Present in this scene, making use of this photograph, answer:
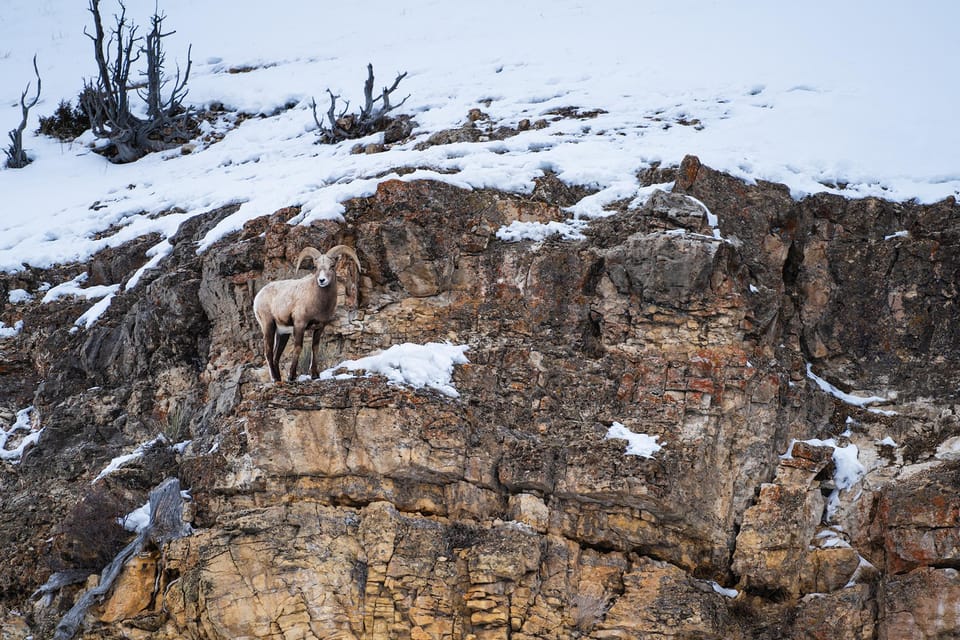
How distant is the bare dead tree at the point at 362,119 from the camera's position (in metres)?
23.3

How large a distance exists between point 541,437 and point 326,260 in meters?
3.65

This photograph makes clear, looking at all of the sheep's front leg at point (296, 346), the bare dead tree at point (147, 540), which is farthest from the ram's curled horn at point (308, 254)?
the bare dead tree at point (147, 540)

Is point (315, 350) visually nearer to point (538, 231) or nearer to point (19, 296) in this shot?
point (538, 231)

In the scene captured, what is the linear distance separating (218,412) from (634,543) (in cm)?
600

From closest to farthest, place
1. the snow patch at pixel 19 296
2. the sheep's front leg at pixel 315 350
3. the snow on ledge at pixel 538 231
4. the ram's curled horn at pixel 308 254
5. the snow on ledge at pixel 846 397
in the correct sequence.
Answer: the sheep's front leg at pixel 315 350
the ram's curled horn at pixel 308 254
the snow on ledge at pixel 846 397
the snow on ledge at pixel 538 231
the snow patch at pixel 19 296

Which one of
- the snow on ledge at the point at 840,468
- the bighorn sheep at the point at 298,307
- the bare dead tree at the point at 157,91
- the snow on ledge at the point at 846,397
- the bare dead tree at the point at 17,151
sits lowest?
the snow on ledge at the point at 840,468

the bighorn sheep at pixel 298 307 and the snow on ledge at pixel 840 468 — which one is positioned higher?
the bighorn sheep at pixel 298 307

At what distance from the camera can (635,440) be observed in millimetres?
14945

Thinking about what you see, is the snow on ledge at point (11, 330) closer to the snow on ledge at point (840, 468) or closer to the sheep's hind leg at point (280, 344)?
the sheep's hind leg at point (280, 344)

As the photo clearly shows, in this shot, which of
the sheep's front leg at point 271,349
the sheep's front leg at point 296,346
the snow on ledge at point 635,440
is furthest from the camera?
the sheep's front leg at point 271,349

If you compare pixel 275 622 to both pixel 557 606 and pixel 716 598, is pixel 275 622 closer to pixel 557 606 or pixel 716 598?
pixel 557 606

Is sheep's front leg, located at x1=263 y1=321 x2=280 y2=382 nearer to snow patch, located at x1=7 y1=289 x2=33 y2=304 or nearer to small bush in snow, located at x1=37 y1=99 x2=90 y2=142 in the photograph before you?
snow patch, located at x1=7 y1=289 x2=33 y2=304

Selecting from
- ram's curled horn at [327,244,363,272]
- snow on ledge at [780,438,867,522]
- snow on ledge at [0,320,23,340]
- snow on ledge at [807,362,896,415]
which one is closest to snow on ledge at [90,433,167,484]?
ram's curled horn at [327,244,363,272]

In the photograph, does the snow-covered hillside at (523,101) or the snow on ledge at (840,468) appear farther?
the snow-covered hillside at (523,101)
